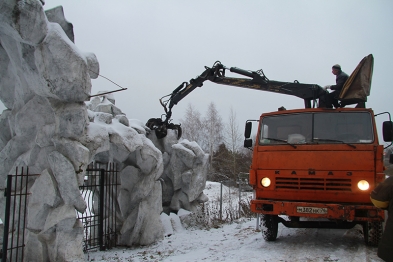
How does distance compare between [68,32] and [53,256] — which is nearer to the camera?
[53,256]

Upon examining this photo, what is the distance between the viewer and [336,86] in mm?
7254

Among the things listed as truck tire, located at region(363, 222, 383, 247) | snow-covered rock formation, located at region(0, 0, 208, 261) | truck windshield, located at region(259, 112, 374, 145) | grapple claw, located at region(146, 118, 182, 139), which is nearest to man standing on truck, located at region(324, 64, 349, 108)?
truck windshield, located at region(259, 112, 374, 145)

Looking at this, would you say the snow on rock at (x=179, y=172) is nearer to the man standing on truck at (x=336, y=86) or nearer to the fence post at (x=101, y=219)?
the fence post at (x=101, y=219)

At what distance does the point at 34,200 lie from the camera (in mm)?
5863

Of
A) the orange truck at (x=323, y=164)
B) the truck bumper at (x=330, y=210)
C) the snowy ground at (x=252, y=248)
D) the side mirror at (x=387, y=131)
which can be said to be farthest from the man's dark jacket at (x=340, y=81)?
the snowy ground at (x=252, y=248)

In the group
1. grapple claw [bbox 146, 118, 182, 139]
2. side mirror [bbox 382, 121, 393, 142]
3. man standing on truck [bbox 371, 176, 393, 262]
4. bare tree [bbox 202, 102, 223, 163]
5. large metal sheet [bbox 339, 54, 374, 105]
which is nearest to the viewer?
man standing on truck [bbox 371, 176, 393, 262]

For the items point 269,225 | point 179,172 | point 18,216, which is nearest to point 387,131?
point 269,225

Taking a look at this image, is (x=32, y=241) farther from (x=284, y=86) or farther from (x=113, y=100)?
(x=284, y=86)

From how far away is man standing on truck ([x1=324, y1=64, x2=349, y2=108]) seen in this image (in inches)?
283

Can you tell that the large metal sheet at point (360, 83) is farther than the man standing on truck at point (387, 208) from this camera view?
Yes

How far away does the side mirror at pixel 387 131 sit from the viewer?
605 cm

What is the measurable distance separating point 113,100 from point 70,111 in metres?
4.80

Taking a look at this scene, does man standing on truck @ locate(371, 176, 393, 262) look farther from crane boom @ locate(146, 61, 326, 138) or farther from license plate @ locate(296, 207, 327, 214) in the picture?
crane boom @ locate(146, 61, 326, 138)

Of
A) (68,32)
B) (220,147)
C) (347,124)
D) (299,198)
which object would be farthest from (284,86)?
(220,147)
